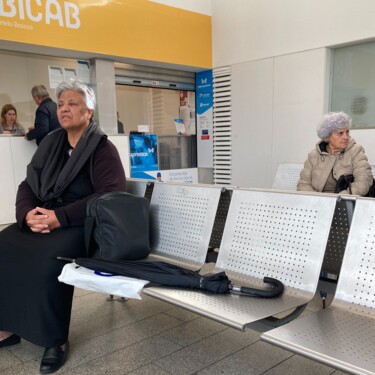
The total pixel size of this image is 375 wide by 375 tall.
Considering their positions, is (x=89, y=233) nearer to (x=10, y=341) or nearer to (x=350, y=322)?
(x=10, y=341)

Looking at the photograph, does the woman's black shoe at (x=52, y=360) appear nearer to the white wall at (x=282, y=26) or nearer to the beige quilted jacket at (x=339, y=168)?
the beige quilted jacket at (x=339, y=168)

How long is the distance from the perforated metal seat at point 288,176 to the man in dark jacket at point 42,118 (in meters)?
2.80

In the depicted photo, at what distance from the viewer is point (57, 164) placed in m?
2.41

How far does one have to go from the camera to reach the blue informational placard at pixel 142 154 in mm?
Answer: 6242

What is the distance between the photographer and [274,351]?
212 centimetres

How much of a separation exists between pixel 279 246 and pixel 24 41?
4.22m

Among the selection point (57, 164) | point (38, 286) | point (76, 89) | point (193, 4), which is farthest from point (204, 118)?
point (38, 286)

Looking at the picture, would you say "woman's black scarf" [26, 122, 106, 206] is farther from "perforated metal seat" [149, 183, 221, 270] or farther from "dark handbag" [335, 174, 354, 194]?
"dark handbag" [335, 174, 354, 194]

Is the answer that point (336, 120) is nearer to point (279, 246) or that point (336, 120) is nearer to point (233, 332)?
point (279, 246)

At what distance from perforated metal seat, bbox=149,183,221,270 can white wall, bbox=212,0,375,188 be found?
11.5 feet

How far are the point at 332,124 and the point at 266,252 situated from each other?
1394 millimetres

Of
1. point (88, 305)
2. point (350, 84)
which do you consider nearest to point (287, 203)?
point (88, 305)

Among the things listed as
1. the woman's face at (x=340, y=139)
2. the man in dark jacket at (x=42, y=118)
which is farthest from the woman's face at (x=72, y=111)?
the man in dark jacket at (x=42, y=118)

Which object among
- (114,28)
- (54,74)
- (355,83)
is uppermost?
(114,28)
